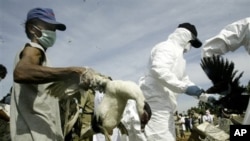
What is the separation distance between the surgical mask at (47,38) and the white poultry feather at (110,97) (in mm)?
417

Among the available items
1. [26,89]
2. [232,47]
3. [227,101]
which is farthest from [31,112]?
[232,47]

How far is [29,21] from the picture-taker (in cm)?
306

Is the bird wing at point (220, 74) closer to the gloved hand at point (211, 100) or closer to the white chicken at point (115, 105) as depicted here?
the gloved hand at point (211, 100)

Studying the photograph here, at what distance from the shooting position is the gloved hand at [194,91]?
4644 millimetres

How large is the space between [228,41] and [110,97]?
6.75ft

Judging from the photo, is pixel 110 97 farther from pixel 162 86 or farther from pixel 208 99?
pixel 162 86

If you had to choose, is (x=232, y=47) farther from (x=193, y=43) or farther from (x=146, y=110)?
(x=146, y=110)

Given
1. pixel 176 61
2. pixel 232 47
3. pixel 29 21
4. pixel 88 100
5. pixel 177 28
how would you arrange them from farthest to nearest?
1. pixel 88 100
2. pixel 177 28
3. pixel 176 61
4. pixel 232 47
5. pixel 29 21

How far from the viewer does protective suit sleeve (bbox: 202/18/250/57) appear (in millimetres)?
4172

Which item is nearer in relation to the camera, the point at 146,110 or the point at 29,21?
the point at 146,110

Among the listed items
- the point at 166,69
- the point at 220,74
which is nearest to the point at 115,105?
the point at 220,74

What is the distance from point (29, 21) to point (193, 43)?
3259 millimetres

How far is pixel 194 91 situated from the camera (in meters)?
4.71

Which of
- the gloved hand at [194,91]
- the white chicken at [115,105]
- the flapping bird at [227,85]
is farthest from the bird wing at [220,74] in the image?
the white chicken at [115,105]
